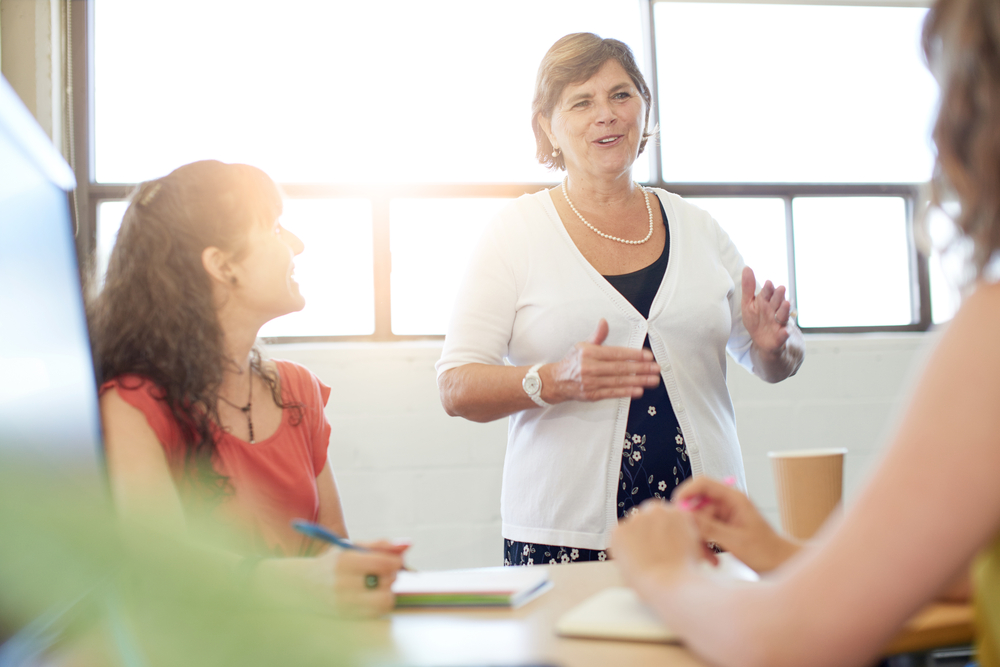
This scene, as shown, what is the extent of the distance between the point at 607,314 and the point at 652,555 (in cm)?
73

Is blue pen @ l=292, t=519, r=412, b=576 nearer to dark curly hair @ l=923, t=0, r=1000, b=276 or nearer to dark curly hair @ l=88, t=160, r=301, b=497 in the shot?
dark curly hair @ l=88, t=160, r=301, b=497

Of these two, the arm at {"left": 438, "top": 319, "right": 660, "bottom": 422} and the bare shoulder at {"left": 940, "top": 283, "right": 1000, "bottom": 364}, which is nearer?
the bare shoulder at {"left": 940, "top": 283, "right": 1000, "bottom": 364}

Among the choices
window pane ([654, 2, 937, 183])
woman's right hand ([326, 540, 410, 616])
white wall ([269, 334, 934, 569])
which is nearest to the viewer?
woman's right hand ([326, 540, 410, 616])

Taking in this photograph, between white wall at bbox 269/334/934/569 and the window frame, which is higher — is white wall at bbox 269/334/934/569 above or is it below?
below

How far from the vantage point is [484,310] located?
140 centimetres

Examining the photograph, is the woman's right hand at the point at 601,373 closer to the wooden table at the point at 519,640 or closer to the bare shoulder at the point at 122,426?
the wooden table at the point at 519,640

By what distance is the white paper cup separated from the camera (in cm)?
88

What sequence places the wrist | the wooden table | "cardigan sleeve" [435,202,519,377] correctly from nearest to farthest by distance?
the wooden table, the wrist, "cardigan sleeve" [435,202,519,377]

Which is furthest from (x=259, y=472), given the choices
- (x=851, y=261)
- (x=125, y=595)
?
(x=851, y=261)

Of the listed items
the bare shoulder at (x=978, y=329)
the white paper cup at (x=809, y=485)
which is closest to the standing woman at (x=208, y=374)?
the white paper cup at (x=809, y=485)

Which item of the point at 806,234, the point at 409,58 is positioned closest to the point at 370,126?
the point at 409,58

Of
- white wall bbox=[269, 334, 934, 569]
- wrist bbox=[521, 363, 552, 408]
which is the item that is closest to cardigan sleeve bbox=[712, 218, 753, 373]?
wrist bbox=[521, 363, 552, 408]

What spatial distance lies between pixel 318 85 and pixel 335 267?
609 millimetres

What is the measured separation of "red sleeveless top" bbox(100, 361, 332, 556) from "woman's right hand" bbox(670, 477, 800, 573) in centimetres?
57
